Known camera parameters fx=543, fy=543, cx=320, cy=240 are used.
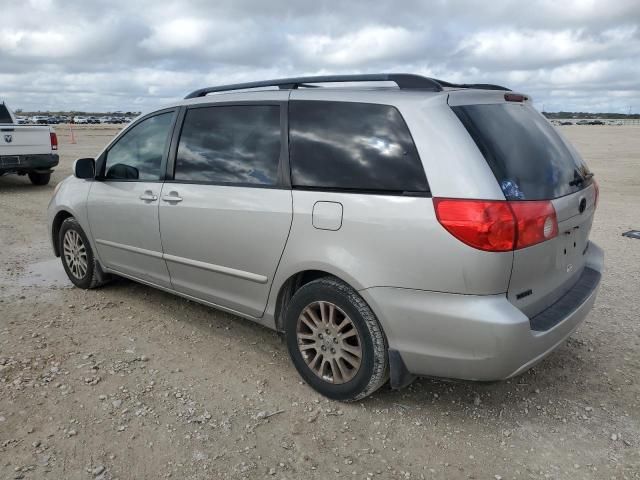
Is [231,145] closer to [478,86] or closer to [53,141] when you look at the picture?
[478,86]

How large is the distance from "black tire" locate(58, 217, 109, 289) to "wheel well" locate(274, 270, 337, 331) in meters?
2.31

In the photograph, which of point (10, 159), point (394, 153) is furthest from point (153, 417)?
point (10, 159)

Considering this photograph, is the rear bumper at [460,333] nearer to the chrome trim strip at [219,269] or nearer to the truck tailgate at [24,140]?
the chrome trim strip at [219,269]

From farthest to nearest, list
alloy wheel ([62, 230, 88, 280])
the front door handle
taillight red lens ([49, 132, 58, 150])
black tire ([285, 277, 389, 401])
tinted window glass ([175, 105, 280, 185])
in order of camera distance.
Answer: taillight red lens ([49, 132, 58, 150]) < alloy wheel ([62, 230, 88, 280]) < the front door handle < tinted window glass ([175, 105, 280, 185]) < black tire ([285, 277, 389, 401])

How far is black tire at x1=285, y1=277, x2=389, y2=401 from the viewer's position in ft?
9.66

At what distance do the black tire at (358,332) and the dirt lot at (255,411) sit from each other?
0.13 m

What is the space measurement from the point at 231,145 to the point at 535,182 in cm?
193

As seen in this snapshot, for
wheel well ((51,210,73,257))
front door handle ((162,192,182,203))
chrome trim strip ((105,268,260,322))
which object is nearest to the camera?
chrome trim strip ((105,268,260,322))

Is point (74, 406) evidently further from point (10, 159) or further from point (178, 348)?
point (10, 159)

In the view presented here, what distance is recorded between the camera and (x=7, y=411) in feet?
10.2

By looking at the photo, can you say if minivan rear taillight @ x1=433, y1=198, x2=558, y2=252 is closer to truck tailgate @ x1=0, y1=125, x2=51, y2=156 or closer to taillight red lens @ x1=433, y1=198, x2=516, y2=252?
taillight red lens @ x1=433, y1=198, x2=516, y2=252

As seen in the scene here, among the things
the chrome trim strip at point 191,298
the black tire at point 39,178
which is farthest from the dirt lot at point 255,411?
the black tire at point 39,178

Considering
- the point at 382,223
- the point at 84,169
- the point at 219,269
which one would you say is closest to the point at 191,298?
the point at 219,269

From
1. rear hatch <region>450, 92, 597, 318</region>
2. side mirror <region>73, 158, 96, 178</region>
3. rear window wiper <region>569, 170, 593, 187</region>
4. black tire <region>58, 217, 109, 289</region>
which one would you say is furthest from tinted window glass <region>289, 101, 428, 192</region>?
black tire <region>58, 217, 109, 289</region>
